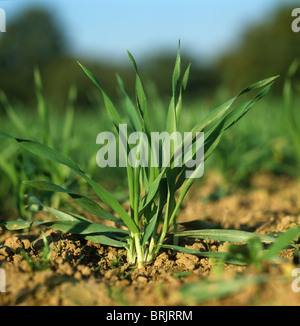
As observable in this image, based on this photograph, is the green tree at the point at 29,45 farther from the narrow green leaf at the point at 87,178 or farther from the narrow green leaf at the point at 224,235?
the narrow green leaf at the point at 224,235

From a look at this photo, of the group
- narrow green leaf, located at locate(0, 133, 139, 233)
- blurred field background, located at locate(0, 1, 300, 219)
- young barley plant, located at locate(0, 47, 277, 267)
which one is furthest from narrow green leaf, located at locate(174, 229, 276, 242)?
blurred field background, located at locate(0, 1, 300, 219)

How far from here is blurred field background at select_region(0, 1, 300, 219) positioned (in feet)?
6.50

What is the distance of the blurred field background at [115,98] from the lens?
198 cm

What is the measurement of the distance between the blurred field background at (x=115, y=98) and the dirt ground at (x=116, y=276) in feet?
1.67

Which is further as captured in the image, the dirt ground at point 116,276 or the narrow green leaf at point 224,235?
the narrow green leaf at point 224,235

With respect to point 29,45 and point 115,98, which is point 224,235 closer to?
point 115,98

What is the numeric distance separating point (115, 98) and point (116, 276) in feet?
36.5

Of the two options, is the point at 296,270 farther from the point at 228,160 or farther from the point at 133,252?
the point at 228,160

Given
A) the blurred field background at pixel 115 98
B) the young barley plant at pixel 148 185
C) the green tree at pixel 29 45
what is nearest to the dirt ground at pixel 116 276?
the young barley plant at pixel 148 185

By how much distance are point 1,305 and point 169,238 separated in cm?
61

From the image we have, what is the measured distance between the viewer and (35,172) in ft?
6.53

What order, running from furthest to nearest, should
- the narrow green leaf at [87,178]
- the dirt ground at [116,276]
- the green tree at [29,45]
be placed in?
the green tree at [29,45], the narrow green leaf at [87,178], the dirt ground at [116,276]

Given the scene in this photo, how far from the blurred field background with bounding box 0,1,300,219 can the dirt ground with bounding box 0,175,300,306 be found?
1.67 feet
